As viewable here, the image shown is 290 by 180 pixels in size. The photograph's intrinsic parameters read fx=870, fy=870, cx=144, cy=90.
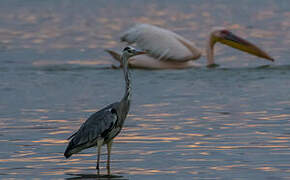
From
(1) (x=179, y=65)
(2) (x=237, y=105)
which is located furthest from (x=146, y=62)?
(2) (x=237, y=105)

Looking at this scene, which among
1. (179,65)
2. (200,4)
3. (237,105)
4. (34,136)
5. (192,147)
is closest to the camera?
(192,147)

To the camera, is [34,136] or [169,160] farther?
[34,136]

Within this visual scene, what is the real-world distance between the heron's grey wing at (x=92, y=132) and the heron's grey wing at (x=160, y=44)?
738cm

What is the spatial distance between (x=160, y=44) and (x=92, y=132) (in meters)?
7.52

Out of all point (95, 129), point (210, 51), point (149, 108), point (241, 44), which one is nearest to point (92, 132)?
point (95, 129)

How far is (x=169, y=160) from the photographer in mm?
8195

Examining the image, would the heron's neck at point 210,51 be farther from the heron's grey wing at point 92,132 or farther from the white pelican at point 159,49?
the heron's grey wing at point 92,132

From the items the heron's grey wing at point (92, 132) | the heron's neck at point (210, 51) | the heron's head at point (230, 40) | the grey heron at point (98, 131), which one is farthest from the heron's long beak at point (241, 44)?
the heron's grey wing at point (92, 132)

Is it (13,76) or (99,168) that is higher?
(13,76)

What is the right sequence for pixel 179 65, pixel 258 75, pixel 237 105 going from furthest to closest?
1. pixel 179 65
2. pixel 258 75
3. pixel 237 105

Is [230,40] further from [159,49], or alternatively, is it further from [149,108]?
[149,108]

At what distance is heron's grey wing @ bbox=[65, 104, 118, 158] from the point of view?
7727mm

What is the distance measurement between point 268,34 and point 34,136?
1370 cm

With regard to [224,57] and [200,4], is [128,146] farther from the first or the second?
[200,4]
